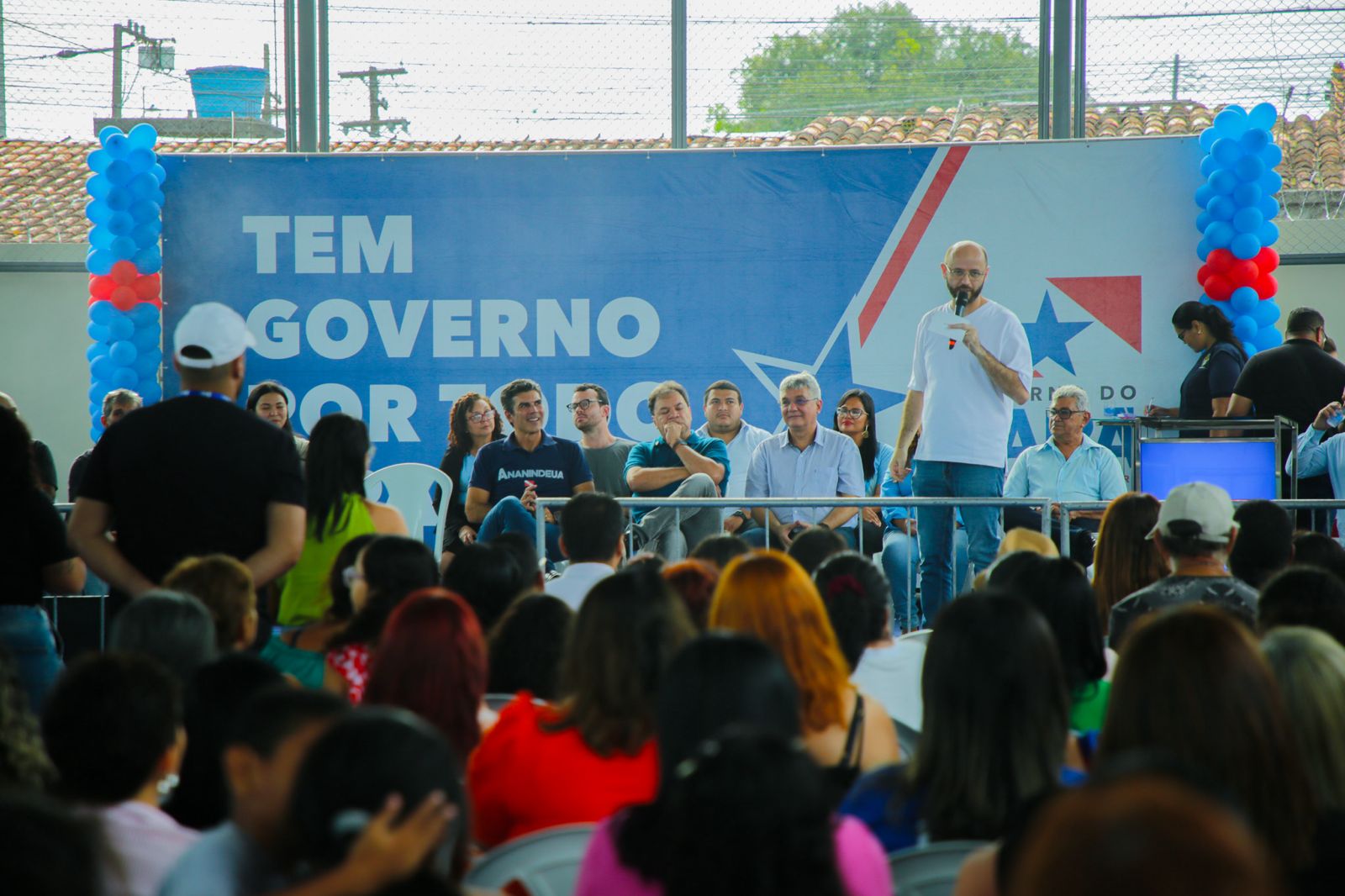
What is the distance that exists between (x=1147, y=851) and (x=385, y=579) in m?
3.07

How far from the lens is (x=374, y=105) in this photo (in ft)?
33.3

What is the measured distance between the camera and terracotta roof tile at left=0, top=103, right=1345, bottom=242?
390 inches

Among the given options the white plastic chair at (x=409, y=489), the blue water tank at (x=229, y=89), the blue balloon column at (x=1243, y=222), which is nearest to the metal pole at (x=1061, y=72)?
the blue balloon column at (x=1243, y=222)

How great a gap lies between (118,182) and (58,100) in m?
1.47

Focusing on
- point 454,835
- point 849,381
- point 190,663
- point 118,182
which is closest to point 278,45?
point 118,182

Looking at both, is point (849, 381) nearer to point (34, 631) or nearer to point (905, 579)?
point (905, 579)

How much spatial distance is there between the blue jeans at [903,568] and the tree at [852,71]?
143 inches

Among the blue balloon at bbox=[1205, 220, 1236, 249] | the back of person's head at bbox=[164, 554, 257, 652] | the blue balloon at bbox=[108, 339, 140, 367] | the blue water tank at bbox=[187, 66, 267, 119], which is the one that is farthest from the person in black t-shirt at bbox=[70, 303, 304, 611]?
the blue balloon at bbox=[1205, 220, 1236, 249]

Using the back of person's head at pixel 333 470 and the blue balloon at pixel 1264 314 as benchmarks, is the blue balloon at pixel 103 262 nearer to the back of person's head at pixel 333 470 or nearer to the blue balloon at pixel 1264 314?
the back of person's head at pixel 333 470

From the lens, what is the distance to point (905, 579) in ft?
24.9

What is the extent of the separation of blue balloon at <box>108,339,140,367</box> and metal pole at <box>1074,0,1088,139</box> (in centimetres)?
644

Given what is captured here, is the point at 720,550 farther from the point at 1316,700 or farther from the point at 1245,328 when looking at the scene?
the point at 1245,328

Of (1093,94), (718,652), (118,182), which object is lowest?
(718,652)

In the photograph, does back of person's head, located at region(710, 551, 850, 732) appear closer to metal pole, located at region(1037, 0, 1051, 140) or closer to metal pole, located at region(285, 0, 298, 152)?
metal pole, located at region(1037, 0, 1051, 140)
